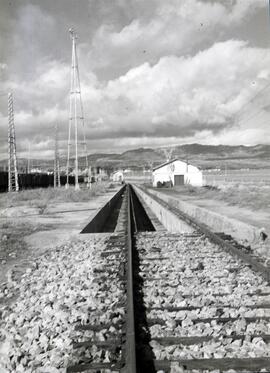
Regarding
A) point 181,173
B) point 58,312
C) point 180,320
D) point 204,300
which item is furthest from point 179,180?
point 180,320

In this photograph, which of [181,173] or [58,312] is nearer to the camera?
[58,312]

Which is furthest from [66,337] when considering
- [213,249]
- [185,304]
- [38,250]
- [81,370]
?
[38,250]

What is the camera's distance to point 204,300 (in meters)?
4.96

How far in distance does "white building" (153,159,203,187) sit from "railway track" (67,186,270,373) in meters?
56.2

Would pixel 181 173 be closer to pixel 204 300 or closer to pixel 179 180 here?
pixel 179 180

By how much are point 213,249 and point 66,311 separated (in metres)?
4.88

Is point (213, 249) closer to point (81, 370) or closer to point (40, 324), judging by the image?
point (40, 324)

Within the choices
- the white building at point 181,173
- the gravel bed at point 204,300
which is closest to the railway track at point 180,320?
the gravel bed at point 204,300

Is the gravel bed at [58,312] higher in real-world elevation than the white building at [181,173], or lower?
lower

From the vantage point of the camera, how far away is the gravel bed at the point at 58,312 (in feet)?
11.8

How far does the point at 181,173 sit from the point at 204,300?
61565 millimetres

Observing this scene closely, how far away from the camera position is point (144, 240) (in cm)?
1063

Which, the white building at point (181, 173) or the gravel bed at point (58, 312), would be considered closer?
the gravel bed at point (58, 312)

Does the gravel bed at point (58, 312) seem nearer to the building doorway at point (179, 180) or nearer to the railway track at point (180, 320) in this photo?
the railway track at point (180, 320)
